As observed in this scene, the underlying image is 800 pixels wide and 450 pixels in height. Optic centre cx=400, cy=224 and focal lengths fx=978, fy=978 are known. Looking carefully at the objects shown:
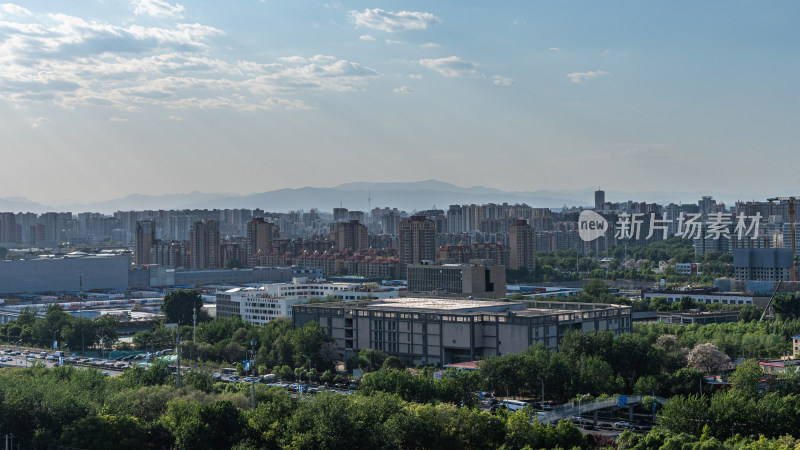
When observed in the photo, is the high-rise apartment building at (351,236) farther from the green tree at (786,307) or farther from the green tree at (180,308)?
the green tree at (786,307)

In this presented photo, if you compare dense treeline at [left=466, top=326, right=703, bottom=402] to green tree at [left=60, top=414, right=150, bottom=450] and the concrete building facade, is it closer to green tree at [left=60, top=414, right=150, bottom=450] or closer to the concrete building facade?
green tree at [left=60, top=414, right=150, bottom=450]

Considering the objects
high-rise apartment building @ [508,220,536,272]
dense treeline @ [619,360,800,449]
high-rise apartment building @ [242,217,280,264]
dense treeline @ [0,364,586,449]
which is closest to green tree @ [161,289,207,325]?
dense treeline @ [0,364,586,449]

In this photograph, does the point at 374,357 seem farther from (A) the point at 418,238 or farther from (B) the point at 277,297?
(A) the point at 418,238

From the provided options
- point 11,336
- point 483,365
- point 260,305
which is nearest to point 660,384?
point 483,365

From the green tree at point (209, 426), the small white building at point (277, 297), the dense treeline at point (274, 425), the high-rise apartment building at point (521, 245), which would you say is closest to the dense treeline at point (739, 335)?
the dense treeline at point (274, 425)

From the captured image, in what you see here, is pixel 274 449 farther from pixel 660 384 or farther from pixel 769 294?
pixel 769 294

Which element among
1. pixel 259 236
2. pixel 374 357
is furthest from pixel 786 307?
pixel 259 236
